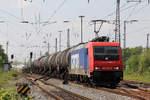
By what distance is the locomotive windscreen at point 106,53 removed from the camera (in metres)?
19.5

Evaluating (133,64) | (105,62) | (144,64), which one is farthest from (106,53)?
(133,64)

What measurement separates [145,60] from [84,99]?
31.0 meters

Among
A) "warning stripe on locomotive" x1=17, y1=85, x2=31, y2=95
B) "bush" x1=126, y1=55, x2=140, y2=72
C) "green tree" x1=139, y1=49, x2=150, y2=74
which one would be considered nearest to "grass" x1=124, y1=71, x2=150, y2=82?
"green tree" x1=139, y1=49, x2=150, y2=74

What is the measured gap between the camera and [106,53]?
19.7 metres

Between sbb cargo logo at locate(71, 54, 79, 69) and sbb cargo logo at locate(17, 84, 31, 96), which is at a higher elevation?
sbb cargo logo at locate(71, 54, 79, 69)

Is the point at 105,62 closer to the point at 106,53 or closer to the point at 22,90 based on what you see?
the point at 106,53

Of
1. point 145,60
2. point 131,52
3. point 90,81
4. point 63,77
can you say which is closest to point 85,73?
point 90,81

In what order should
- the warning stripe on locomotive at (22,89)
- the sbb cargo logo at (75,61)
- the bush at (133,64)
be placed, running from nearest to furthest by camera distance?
the warning stripe on locomotive at (22,89), the sbb cargo logo at (75,61), the bush at (133,64)

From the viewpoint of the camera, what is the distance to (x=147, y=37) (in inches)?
3324

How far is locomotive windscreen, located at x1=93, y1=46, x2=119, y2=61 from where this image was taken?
767 inches

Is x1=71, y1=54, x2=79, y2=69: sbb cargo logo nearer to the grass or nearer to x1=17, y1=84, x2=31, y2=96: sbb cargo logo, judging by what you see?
the grass

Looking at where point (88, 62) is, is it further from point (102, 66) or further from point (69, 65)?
point (69, 65)

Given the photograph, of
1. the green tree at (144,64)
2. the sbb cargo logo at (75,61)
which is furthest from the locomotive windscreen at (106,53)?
the green tree at (144,64)

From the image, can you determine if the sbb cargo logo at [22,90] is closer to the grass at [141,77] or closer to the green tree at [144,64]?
the grass at [141,77]
